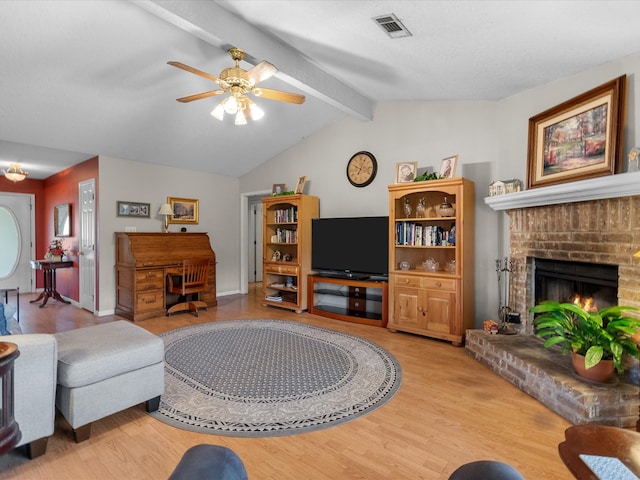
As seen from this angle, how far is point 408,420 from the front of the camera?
2.13 meters

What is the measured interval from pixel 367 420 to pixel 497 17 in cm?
271

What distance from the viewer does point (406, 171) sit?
409 centimetres

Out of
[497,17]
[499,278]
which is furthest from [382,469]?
[497,17]

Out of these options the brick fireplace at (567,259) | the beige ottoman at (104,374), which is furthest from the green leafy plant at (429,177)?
the beige ottoman at (104,374)

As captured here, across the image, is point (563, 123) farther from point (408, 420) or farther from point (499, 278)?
point (408, 420)

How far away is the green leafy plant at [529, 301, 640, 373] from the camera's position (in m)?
2.07

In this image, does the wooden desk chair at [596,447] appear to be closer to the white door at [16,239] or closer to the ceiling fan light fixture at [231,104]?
the ceiling fan light fixture at [231,104]

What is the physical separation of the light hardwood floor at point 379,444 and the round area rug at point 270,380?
120 millimetres

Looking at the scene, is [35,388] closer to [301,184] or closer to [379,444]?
[379,444]

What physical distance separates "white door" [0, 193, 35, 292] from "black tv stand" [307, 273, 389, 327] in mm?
6027

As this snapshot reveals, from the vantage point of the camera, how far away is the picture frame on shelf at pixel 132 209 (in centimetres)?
501

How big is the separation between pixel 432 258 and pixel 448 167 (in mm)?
1089

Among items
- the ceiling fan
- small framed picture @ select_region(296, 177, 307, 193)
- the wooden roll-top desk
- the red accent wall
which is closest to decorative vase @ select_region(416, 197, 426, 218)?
small framed picture @ select_region(296, 177, 307, 193)

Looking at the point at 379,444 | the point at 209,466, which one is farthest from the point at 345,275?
the point at 209,466
